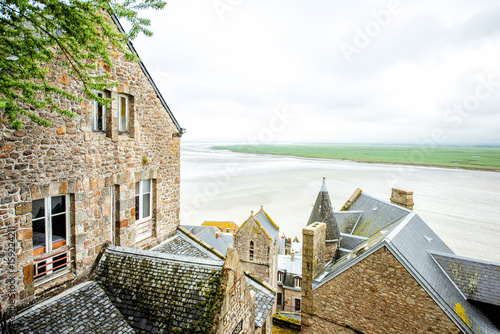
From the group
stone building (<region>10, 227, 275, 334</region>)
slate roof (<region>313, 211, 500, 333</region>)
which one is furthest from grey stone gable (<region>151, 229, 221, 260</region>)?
slate roof (<region>313, 211, 500, 333</region>)

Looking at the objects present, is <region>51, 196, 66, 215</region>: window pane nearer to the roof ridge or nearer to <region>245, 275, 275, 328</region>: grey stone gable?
the roof ridge

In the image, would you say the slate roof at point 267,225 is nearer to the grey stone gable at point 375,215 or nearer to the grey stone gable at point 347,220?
the grey stone gable at point 347,220

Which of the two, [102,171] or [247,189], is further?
[247,189]

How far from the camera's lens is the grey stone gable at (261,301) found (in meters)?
6.99

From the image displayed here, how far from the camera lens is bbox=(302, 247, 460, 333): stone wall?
898 centimetres

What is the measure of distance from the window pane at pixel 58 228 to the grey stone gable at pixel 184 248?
300 cm

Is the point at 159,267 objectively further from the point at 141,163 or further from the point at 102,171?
the point at 141,163

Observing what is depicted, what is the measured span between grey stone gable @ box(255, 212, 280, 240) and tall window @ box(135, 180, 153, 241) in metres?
13.5

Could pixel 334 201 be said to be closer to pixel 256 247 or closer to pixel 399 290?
pixel 256 247

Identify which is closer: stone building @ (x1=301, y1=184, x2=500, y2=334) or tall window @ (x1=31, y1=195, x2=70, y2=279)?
tall window @ (x1=31, y1=195, x2=70, y2=279)

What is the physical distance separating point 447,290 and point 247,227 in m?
13.0

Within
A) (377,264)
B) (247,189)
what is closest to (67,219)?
(377,264)

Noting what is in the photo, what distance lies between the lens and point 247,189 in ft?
204

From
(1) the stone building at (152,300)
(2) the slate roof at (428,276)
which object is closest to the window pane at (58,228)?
(1) the stone building at (152,300)
